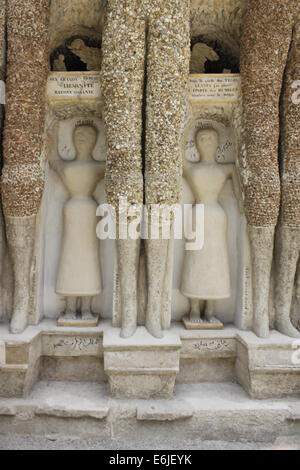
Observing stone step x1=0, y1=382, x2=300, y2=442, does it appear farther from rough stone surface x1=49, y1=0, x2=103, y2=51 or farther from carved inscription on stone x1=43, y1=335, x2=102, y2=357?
rough stone surface x1=49, y1=0, x2=103, y2=51

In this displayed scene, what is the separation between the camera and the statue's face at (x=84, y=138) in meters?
3.24

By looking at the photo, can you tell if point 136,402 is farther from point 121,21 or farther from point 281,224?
point 121,21

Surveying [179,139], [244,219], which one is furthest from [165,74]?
[244,219]

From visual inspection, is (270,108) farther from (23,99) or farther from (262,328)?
(23,99)

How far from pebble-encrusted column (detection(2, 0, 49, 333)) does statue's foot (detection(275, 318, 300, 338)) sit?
88.2 inches

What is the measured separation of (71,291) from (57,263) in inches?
13.6

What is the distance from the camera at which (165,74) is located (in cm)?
283

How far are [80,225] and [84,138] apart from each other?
2.59ft

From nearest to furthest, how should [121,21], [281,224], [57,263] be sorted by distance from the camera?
1. [121,21]
2. [281,224]
3. [57,263]

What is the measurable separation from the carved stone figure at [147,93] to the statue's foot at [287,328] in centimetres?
147

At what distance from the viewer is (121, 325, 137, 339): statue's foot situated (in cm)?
296

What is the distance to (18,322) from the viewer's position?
3.00 m

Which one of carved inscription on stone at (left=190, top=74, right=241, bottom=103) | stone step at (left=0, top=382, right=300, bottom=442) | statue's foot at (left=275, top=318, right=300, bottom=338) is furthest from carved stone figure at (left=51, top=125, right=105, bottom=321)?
statue's foot at (left=275, top=318, right=300, bottom=338)

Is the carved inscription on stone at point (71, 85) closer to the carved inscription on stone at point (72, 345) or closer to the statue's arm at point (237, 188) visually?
the statue's arm at point (237, 188)
